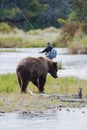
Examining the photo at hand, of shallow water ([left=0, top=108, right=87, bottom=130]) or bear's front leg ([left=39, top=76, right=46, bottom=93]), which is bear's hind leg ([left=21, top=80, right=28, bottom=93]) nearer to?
bear's front leg ([left=39, top=76, right=46, bottom=93])

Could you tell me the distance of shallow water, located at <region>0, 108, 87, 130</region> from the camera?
1244 centimetres

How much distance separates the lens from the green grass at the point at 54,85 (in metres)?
18.2

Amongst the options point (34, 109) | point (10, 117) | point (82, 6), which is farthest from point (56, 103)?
point (82, 6)

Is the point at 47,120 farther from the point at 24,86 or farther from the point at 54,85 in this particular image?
the point at 54,85

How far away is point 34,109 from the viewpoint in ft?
48.0

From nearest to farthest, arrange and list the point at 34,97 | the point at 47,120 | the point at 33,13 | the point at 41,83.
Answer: the point at 47,120, the point at 34,97, the point at 41,83, the point at 33,13

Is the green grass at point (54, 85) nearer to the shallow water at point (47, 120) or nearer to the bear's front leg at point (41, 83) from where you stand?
the bear's front leg at point (41, 83)

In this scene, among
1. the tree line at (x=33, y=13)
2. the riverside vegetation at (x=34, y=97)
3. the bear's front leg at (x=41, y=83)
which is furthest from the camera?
the tree line at (x=33, y=13)

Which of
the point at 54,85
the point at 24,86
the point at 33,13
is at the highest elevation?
the point at 24,86

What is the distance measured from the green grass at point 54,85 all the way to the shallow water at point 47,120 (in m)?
3.55

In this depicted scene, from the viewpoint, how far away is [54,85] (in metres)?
20.1

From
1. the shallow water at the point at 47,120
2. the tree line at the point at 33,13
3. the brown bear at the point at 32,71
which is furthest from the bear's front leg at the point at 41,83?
the tree line at the point at 33,13

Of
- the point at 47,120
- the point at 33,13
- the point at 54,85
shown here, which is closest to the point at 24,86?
the point at 54,85

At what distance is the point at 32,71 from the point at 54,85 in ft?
8.86
